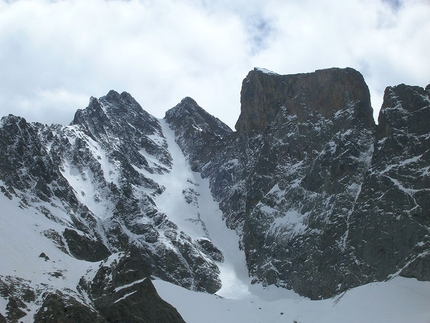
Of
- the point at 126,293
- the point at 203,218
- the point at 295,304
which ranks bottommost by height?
the point at 126,293

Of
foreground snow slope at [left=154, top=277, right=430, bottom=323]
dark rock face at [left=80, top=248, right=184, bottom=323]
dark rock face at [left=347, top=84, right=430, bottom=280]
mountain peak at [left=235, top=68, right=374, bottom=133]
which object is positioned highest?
mountain peak at [left=235, top=68, right=374, bottom=133]

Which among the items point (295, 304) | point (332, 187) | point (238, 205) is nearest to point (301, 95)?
point (332, 187)

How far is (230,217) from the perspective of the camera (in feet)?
425

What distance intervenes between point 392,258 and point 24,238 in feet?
169

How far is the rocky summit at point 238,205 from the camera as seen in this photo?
199ft

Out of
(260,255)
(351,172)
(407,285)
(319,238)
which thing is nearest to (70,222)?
(260,255)

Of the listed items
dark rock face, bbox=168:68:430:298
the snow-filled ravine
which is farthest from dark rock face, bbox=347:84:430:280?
the snow-filled ravine

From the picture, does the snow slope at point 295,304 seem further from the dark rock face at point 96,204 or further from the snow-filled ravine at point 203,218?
the dark rock face at point 96,204

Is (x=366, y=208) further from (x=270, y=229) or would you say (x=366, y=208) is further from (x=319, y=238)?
(x=270, y=229)

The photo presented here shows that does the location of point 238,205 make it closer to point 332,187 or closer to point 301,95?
point 301,95

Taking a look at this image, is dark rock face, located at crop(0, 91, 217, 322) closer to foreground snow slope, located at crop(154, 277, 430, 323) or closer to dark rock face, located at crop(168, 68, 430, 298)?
foreground snow slope, located at crop(154, 277, 430, 323)

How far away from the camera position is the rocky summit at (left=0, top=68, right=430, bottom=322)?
2392 inches

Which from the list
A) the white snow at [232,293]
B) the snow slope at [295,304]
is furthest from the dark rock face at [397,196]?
the white snow at [232,293]

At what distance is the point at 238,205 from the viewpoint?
12900cm
